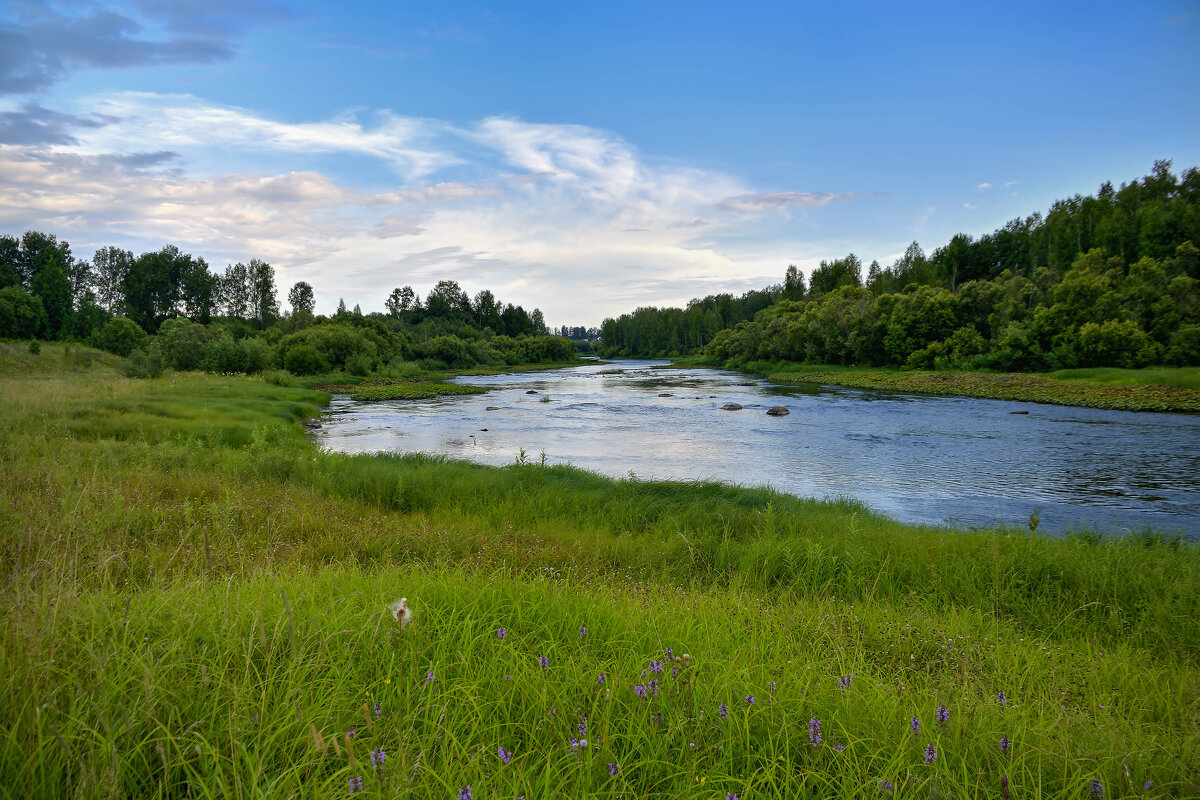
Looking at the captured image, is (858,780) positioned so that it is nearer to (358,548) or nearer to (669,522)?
(358,548)

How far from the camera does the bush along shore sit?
7.20 ft

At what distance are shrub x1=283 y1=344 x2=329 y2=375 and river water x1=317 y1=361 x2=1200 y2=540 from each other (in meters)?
29.8

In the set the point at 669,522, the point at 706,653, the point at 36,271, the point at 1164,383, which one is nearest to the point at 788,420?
the point at 669,522

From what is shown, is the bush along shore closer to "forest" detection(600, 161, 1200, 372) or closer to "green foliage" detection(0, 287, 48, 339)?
"forest" detection(600, 161, 1200, 372)

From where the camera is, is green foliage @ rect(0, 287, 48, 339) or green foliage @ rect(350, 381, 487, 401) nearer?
green foliage @ rect(350, 381, 487, 401)

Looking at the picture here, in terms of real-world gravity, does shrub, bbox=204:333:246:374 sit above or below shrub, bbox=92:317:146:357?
below

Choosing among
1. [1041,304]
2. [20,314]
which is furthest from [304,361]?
[1041,304]

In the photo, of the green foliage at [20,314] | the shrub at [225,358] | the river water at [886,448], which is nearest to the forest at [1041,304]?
the river water at [886,448]

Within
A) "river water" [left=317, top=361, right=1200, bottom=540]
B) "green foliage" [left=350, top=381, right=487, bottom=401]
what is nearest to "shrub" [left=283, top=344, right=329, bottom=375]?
"green foliage" [left=350, top=381, right=487, bottom=401]

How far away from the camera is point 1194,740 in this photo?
313 centimetres

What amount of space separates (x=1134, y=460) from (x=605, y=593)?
23.7 meters

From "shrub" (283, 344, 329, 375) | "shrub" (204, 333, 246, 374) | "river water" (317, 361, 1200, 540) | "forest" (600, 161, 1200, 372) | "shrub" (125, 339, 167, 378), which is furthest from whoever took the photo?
"shrub" (283, 344, 329, 375)

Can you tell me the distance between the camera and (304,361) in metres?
65.6

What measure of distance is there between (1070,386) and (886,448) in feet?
95.3
